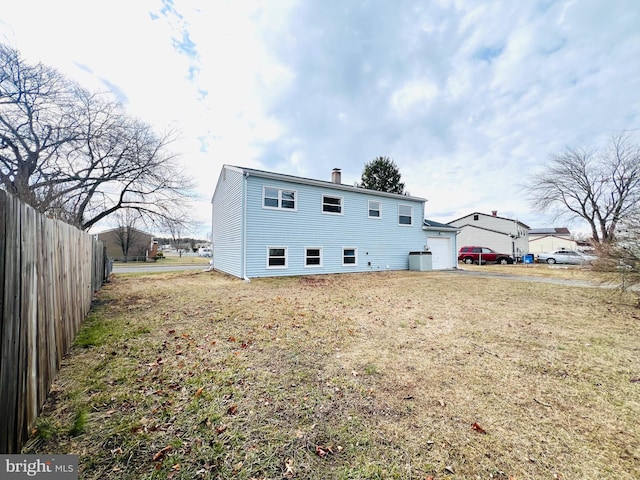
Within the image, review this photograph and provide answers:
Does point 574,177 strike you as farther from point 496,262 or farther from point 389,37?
point 389,37

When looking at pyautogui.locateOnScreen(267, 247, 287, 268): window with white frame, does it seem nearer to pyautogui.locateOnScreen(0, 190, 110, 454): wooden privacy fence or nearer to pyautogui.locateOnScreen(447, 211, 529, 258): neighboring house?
pyautogui.locateOnScreen(0, 190, 110, 454): wooden privacy fence

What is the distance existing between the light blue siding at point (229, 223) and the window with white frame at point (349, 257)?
5.70 m

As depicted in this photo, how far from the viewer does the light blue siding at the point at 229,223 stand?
38.6ft

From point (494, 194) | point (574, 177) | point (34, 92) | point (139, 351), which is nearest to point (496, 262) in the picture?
point (494, 194)

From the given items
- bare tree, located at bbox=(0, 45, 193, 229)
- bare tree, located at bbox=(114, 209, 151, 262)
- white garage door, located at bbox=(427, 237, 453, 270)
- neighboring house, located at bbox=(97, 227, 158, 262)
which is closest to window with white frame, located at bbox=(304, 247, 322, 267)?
white garage door, located at bbox=(427, 237, 453, 270)

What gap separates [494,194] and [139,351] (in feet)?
123

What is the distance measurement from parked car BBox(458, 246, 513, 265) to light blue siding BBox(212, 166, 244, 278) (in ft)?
80.3

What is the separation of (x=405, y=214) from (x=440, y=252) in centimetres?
405

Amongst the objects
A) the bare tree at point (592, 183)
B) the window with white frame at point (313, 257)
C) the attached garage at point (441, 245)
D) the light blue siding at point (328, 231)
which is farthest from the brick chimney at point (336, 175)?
the bare tree at point (592, 183)

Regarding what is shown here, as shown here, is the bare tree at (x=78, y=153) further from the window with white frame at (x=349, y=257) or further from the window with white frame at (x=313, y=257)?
the window with white frame at (x=349, y=257)

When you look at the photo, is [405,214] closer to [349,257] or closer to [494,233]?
[349,257]

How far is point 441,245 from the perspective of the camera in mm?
18062

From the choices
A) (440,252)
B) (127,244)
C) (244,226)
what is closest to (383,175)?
(440,252)

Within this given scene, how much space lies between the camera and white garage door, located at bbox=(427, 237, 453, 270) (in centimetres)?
1757
